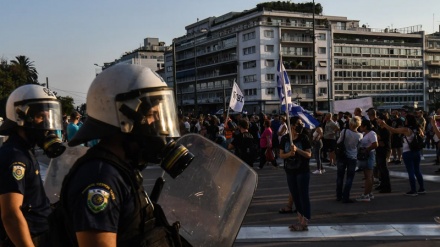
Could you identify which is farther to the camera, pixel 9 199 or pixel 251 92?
pixel 251 92

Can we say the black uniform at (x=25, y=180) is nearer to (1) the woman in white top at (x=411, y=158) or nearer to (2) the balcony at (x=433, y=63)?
(1) the woman in white top at (x=411, y=158)

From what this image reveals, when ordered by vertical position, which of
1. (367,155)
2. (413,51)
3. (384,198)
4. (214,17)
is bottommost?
(384,198)

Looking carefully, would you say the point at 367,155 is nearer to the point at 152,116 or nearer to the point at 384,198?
the point at 384,198

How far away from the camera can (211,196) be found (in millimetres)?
2334

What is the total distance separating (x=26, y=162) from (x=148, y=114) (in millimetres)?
1318

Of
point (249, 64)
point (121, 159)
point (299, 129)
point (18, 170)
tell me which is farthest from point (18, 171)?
point (249, 64)

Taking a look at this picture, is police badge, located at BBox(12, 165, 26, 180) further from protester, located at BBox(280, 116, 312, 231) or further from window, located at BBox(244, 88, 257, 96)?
window, located at BBox(244, 88, 257, 96)

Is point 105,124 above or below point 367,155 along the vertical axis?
above

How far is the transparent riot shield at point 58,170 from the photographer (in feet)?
11.2

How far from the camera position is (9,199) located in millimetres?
2641

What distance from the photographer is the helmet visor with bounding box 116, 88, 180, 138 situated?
1.89 m

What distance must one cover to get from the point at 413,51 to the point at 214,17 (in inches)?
1505

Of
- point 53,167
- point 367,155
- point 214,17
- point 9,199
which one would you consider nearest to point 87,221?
point 9,199

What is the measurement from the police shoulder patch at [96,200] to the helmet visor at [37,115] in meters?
1.71
